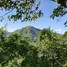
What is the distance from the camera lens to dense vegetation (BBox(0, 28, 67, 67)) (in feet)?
184

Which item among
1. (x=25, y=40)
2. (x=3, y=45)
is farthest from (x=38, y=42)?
(x=3, y=45)

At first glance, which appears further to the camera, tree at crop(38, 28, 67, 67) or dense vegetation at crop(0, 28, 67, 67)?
tree at crop(38, 28, 67, 67)

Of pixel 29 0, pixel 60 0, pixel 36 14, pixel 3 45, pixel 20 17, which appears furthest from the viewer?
pixel 3 45

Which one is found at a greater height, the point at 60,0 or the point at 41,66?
the point at 60,0

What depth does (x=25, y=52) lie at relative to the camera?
59.1 meters

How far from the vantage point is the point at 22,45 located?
5781 centimetres

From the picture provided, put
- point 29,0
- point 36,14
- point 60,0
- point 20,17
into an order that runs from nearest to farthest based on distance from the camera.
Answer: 1. point 60,0
2. point 29,0
3. point 20,17
4. point 36,14

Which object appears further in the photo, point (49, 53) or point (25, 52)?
point (25, 52)

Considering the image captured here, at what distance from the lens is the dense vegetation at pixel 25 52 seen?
5612cm

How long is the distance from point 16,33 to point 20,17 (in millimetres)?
52062

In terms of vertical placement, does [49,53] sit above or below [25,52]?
below

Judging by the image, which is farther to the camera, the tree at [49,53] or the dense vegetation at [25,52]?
the tree at [49,53]

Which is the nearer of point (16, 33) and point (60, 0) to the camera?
point (60, 0)

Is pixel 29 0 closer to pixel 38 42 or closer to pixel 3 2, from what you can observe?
pixel 3 2
